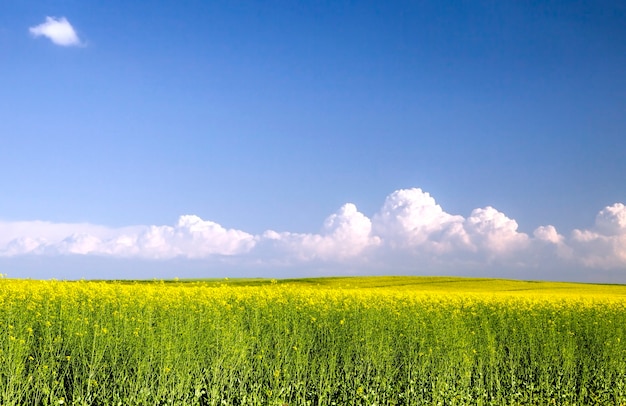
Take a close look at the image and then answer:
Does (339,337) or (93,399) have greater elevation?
(339,337)

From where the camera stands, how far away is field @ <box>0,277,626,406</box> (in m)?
10.0

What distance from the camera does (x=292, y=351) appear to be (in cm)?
1217

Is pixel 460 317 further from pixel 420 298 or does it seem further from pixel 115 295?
pixel 115 295

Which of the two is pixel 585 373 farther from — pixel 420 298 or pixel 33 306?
pixel 33 306

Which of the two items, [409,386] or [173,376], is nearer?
[173,376]

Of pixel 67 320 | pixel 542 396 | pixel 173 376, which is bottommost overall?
pixel 542 396

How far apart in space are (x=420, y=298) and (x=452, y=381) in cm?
711

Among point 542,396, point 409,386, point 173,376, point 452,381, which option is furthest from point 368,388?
point 542,396

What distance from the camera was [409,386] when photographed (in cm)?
1194

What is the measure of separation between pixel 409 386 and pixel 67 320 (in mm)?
7095

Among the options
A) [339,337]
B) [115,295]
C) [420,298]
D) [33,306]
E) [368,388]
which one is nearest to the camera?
[368,388]

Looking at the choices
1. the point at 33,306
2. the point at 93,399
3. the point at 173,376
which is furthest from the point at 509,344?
the point at 33,306

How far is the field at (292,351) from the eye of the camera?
10.0m

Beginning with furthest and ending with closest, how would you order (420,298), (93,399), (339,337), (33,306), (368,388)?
(420,298)
(33,306)
(339,337)
(368,388)
(93,399)
